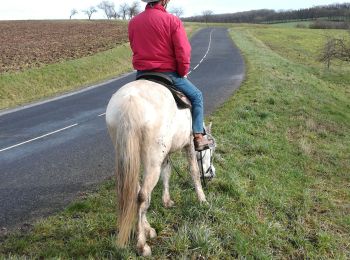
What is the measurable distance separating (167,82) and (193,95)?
53cm

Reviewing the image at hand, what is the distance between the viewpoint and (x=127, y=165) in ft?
14.3

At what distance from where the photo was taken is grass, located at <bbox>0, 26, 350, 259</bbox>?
5.00m

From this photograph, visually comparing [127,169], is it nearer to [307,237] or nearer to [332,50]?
[307,237]

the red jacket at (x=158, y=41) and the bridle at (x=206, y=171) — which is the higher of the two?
the red jacket at (x=158, y=41)

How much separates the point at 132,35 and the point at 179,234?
2.73 meters

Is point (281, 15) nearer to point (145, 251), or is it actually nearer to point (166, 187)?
point (166, 187)

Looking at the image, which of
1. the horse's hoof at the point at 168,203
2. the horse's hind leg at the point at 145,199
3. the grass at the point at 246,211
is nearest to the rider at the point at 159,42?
the horse's hind leg at the point at 145,199

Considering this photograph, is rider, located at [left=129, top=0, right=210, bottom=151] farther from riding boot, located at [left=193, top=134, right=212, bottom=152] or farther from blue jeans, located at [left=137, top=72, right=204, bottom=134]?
riding boot, located at [left=193, top=134, right=212, bottom=152]

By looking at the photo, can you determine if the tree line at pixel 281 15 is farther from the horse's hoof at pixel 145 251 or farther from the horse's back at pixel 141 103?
the horse's hoof at pixel 145 251

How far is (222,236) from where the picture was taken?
5.34 m

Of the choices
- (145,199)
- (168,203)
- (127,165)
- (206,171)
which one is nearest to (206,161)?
(206,171)

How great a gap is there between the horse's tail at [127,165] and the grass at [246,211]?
1.52ft

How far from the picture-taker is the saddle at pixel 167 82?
5164 millimetres

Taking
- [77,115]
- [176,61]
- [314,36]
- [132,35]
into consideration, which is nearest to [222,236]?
[176,61]
